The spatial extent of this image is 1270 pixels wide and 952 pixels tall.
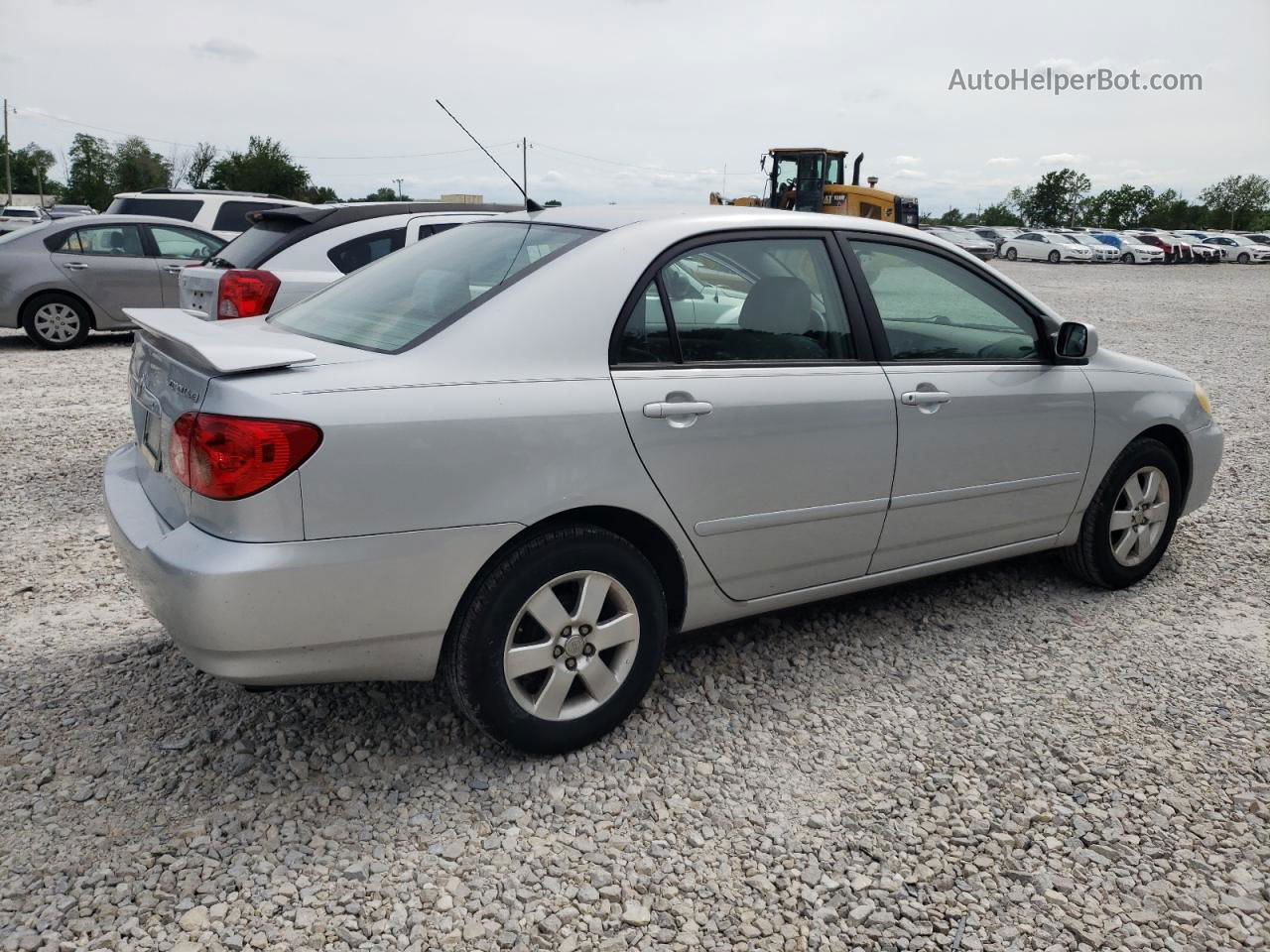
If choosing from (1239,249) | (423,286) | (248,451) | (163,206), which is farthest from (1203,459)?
(1239,249)

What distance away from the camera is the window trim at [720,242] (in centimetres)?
304

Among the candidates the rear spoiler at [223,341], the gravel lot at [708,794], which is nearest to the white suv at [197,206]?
the gravel lot at [708,794]

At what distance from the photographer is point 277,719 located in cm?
324

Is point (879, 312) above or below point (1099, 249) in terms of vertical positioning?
below

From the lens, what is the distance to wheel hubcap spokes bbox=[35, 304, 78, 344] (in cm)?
1116

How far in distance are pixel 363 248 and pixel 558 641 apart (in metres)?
4.60

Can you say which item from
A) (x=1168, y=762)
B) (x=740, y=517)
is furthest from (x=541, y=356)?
(x=1168, y=762)

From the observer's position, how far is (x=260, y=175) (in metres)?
80.2

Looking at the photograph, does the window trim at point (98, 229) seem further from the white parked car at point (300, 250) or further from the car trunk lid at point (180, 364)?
the car trunk lid at point (180, 364)

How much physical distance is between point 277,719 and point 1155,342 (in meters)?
14.1

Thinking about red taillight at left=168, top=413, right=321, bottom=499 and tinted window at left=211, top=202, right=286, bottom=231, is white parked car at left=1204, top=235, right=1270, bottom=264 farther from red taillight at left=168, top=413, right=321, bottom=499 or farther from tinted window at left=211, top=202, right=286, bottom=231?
red taillight at left=168, top=413, right=321, bottom=499

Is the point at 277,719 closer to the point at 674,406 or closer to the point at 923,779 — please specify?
the point at 674,406

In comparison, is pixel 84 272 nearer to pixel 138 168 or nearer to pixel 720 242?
pixel 720 242

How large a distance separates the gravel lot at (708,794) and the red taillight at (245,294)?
2283mm
